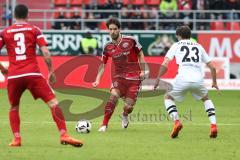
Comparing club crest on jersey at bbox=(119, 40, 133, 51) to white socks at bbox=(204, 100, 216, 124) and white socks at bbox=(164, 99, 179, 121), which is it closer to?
white socks at bbox=(164, 99, 179, 121)

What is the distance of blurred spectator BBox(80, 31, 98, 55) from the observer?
31056mm

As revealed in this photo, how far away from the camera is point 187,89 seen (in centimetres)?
1434

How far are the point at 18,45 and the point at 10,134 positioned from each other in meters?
2.91

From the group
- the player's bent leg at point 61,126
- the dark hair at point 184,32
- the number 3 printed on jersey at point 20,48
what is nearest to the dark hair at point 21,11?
the number 3 printed on jersey at point 20,48

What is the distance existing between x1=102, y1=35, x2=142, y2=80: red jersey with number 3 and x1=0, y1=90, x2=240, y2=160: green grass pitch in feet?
3.83

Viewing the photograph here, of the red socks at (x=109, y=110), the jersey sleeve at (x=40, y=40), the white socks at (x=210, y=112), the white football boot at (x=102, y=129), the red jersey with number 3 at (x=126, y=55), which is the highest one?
the jersey sleeve at (x=40, y=40)

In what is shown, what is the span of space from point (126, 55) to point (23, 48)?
3926mm

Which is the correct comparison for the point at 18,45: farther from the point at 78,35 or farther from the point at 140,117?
the point at 78,35

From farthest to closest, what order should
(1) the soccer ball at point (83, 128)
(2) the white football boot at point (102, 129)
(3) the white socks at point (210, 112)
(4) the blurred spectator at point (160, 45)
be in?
(4) the blurred spectator at point (160, 45)
(2) the white football boot at point (102, 129)
(1) the soccer ball at point (83, 128)
(3) the white socks at point (210, 112)

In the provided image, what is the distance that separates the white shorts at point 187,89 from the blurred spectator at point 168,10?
18.7 meters

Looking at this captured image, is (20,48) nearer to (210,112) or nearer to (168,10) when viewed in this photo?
(210,112)

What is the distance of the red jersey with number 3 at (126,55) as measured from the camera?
16.0 meters

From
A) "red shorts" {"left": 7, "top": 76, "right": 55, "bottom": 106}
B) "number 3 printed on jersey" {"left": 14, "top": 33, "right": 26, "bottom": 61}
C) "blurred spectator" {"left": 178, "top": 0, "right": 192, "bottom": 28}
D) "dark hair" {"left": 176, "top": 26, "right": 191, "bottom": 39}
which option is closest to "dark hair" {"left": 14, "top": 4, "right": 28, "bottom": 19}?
"number 3 printed on jersey" {"left": 14, "top": 33, "right": 26, "bottom": 61}

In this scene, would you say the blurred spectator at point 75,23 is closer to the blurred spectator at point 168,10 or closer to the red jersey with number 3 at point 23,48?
the blurred spectator at point 168,10
